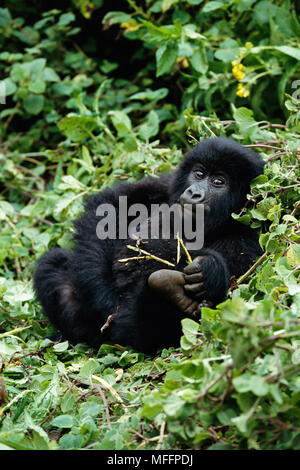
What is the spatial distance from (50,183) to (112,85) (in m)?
1.37

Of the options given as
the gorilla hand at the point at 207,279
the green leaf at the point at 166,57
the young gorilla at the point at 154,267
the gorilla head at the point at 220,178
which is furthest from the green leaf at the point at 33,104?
the gorilla hand at the point at 207,279

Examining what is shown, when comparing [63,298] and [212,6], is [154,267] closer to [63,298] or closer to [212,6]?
[63,298]

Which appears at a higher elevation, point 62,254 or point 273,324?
point 273,324

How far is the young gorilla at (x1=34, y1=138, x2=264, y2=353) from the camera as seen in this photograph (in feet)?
Answer: 11.0

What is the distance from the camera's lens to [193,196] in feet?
12.6

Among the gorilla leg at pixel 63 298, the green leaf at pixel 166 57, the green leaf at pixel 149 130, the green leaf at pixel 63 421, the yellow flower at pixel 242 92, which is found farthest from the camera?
the green leaf at pixel 149 130

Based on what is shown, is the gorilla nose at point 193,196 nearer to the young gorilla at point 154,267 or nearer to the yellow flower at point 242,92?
the young gorilla at point 154,267

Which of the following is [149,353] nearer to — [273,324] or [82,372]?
[82,372]

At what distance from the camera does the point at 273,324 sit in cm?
216

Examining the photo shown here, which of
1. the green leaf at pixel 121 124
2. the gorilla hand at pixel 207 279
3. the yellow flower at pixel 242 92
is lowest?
the gorilla hand at pixel 207 279

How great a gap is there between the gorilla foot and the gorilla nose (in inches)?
25.0

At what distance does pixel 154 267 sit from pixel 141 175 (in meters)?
1.43

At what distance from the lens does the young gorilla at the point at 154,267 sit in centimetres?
336
